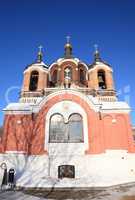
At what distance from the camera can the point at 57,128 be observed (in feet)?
67.6

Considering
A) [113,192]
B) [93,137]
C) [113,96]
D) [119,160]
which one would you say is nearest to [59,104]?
[93,137]

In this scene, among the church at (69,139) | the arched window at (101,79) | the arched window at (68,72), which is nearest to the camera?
the church at (69,139)

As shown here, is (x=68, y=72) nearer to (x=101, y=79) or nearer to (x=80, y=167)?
(x=101, y=79)

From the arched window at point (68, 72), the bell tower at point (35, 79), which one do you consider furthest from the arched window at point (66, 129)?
the arched window at point (68, 72)

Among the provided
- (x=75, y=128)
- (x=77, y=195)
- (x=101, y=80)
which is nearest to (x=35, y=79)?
(x=101, y=80)

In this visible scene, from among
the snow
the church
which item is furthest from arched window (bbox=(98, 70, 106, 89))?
the snow

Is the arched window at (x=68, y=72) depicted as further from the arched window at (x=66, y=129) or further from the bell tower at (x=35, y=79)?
the arched window at (x=66, y=129)

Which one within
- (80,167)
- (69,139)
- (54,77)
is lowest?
(80,167)

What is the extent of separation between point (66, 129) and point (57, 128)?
0.86 meters

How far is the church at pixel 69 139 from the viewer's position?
→ 61.0ft

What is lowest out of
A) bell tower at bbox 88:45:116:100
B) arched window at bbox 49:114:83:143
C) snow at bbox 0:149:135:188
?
snow at bbox 0:149:135:188

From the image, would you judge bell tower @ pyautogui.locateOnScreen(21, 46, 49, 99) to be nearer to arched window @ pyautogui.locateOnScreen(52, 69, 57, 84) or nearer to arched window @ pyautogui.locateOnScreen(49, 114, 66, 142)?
arched window @ pyautogui.locateOnScreen(52, 69, 57, 84)

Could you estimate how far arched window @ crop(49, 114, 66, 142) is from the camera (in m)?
20.2

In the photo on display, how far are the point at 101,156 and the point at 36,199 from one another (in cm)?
818
